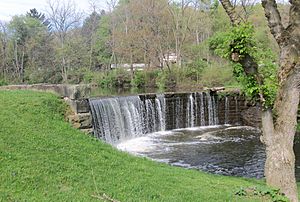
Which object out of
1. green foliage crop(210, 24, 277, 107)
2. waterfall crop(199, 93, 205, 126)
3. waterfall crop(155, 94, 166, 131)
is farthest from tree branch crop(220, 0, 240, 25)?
waterfall crop(199, 93, 205, 126)

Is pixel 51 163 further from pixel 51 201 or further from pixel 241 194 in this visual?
pixel 241 194

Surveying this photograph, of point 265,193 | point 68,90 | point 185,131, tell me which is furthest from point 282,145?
point 185,131

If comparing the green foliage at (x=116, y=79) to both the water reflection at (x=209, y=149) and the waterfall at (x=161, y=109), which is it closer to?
the waterfall at (x=161, y=109)

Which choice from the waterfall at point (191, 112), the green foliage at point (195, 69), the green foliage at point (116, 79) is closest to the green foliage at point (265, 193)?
the waterfall at point (191, 112)

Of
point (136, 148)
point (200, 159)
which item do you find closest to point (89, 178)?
point (200, 159)

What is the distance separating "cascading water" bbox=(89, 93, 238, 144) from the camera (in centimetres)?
1388

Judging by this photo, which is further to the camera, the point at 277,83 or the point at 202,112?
the point at 202,112

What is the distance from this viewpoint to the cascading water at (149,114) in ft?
45.5

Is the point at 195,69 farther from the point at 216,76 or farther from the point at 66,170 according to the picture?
the point at 66,170

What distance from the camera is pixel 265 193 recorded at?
569 cm

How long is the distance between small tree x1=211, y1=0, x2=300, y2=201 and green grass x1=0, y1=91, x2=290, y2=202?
82cm

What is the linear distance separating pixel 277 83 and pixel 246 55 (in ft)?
2.20

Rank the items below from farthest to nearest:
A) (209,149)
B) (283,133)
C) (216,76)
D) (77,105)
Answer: (216,76)
(209,149)
(77,105)
(283,133)

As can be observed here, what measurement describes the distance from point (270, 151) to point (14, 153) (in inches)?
150
